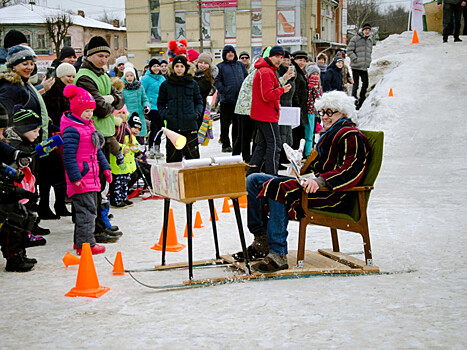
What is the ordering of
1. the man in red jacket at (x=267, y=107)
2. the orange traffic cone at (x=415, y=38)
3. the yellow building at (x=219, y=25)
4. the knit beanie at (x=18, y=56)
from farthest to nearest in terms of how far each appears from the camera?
the yellow building at (x=219, y=25)
the orange traffic cone at (x=415, y=38)
the man in red jacket at (x=267, y=107)
the knit beanie at (x=18, y=56)

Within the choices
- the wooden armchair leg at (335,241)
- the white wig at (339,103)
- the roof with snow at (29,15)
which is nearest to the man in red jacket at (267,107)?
the wooden armchair leg at (335,241)

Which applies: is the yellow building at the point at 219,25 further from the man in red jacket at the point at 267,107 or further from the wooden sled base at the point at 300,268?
the wooden sled base at the point at 300,268

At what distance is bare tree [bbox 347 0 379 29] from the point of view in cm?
7219

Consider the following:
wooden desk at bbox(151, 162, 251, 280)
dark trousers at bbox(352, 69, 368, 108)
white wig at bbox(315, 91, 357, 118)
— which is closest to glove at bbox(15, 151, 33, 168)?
wooden desk at bbox(151, 162, 251, 280)

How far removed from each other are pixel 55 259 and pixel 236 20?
4332 centimetres

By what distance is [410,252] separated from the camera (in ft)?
19.4

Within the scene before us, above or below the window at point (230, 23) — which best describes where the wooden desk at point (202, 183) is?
below

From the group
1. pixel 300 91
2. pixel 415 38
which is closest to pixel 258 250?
Result: pixel 300 91

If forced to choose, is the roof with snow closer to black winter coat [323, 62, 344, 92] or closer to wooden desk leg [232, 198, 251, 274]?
black winter coat [323, 62, 344, 92]

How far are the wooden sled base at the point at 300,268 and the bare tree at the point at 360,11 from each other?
223ft

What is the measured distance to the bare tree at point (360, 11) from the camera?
237ft

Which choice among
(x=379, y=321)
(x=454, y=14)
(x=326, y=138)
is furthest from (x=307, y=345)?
(x=454, y=14)

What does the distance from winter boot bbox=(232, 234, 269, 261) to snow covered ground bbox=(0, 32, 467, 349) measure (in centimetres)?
→ 44

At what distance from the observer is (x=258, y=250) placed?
18.2 feet
